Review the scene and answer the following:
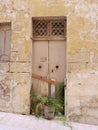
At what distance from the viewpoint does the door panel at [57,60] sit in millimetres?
5152

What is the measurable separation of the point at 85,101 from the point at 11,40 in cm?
269

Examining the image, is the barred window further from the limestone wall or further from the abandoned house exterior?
the limestone wall

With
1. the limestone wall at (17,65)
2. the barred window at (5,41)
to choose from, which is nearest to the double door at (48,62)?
the limestone wall at (17,65)

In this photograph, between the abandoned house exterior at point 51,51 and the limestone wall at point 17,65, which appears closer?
the abandoned house exterior at point 51,51

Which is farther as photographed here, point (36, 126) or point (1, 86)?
point (1, 86)

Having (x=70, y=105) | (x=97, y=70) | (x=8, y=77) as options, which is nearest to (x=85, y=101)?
(x=70, y=105)

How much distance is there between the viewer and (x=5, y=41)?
536 cm

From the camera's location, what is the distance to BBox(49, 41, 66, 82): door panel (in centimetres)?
A: 515

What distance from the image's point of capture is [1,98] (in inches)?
201

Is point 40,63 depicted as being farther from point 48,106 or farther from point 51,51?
point 48,106

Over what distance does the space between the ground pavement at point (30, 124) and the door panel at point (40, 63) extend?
88 centimetres

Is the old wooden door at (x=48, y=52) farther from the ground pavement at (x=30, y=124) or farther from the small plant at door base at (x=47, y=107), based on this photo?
the ground pavement at (x=30, y=124)

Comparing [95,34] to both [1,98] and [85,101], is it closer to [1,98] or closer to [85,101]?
[85,101]

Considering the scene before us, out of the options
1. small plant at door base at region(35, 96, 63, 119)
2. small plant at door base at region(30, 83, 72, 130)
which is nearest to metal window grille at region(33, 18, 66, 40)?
small plant at door base at region(30, 83, 72, 130)
